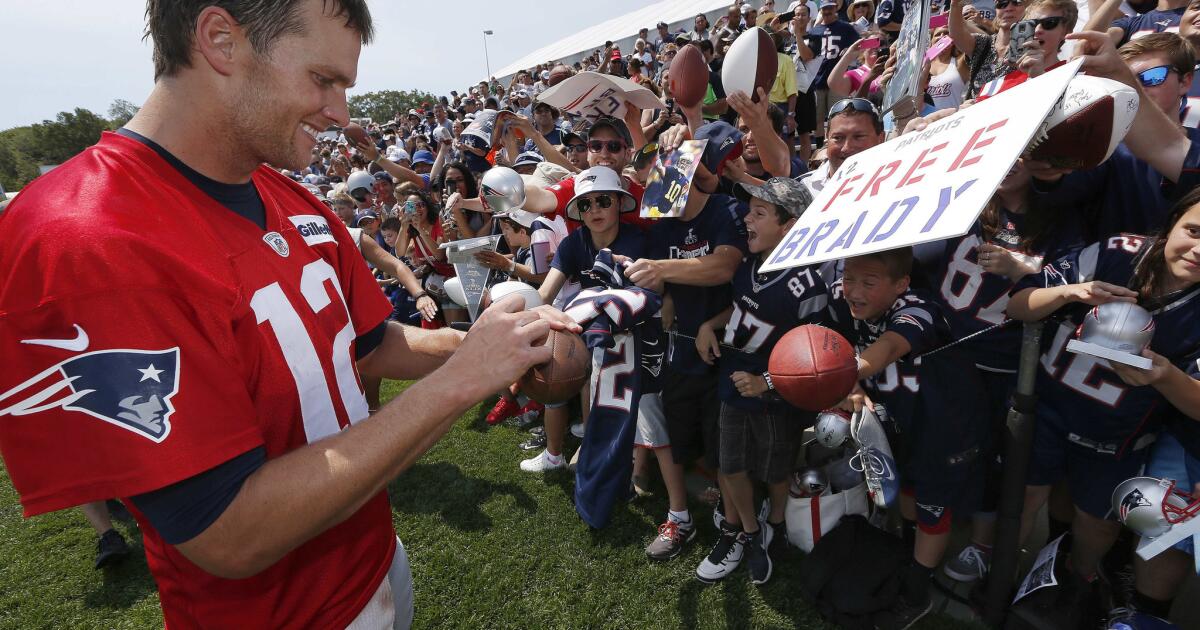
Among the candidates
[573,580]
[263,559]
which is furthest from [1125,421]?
[263,559]

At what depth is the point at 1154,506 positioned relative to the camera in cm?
190

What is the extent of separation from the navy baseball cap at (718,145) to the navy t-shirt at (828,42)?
208 inches

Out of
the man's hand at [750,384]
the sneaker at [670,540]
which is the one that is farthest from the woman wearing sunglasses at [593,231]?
the sneaker at [670,540]

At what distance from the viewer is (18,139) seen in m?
69.2

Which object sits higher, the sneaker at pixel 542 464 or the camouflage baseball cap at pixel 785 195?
the camouflage baseball cap at pixel 785 195

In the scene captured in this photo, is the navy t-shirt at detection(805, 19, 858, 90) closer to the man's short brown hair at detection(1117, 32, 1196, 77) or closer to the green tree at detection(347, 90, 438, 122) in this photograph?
the man's short brown hair at detection(1117, 32, 1196, 77)

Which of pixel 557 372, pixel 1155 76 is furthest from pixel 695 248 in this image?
pixel 1155 76

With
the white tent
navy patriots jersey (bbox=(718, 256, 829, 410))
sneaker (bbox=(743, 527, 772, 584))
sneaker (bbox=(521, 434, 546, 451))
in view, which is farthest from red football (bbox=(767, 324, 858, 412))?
the white tent

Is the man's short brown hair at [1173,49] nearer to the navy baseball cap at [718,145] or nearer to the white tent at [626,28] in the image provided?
the navy baseball cap at [718,145]

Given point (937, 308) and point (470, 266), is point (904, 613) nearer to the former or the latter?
point (937, 308)

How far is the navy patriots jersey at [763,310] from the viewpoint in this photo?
2893 millimetres

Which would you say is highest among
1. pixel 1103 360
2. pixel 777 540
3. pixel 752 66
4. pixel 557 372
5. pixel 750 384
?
pixel 752 66

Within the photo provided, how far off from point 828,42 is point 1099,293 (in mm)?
7005

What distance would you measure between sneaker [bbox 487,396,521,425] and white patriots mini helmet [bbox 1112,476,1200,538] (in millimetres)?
4597
